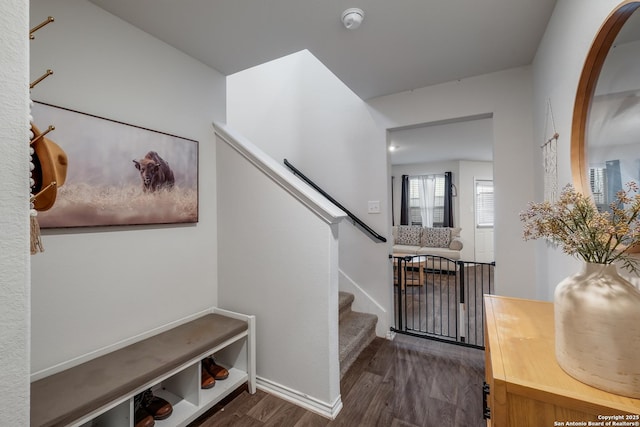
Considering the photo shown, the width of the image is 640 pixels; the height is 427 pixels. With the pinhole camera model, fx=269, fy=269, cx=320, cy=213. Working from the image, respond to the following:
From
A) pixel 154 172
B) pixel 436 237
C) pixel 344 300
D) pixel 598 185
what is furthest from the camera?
pixel 436 237

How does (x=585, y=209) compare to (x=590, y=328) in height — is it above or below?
above

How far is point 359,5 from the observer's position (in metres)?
1.49

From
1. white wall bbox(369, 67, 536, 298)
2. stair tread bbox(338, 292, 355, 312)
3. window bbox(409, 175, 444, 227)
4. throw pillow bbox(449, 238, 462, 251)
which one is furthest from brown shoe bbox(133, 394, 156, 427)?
window bbox(409, 175, 444, 227)

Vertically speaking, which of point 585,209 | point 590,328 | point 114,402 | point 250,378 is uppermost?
point 585,209

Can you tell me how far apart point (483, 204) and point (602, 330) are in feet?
21.7

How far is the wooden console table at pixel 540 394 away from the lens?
592 mm

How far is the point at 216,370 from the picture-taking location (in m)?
1.81

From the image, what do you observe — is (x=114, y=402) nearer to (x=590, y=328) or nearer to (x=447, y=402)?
(x=590, y=328)

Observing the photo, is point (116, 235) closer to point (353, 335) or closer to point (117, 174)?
point (117, 174)

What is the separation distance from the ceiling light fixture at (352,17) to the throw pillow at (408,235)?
207 inches

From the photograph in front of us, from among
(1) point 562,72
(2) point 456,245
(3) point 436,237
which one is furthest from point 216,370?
(3) point 436,237

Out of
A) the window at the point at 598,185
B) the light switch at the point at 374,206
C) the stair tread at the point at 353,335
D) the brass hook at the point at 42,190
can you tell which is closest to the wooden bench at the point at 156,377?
the stair tread at the point at 353,335

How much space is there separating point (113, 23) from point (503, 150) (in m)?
2.85

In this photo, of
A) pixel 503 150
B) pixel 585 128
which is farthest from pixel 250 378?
pixel 503 150
